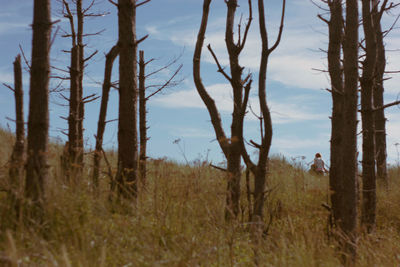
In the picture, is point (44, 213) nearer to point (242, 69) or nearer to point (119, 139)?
point (119, 139)

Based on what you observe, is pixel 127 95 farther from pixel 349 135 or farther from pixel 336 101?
pixel 336 101

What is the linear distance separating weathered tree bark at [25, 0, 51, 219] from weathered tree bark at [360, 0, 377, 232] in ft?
19.0

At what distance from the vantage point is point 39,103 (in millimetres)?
4926

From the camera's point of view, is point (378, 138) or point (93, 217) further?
point (378, 138)

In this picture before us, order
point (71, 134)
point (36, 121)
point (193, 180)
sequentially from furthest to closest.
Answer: point (71, 134) → point (193, 180) → point (36, 121)

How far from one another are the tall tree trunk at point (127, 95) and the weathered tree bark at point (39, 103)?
1.36 m

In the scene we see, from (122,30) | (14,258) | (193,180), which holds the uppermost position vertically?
(122,30)

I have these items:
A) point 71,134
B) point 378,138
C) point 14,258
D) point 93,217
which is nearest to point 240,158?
point 93,217

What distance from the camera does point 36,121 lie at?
490 centimetres

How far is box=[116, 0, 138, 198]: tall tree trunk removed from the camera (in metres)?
6.16

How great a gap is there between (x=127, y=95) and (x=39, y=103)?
1.53 m

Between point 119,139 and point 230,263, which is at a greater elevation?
point 119,139

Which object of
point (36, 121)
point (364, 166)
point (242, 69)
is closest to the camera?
point (36, 121)

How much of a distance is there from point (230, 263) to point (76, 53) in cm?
658
